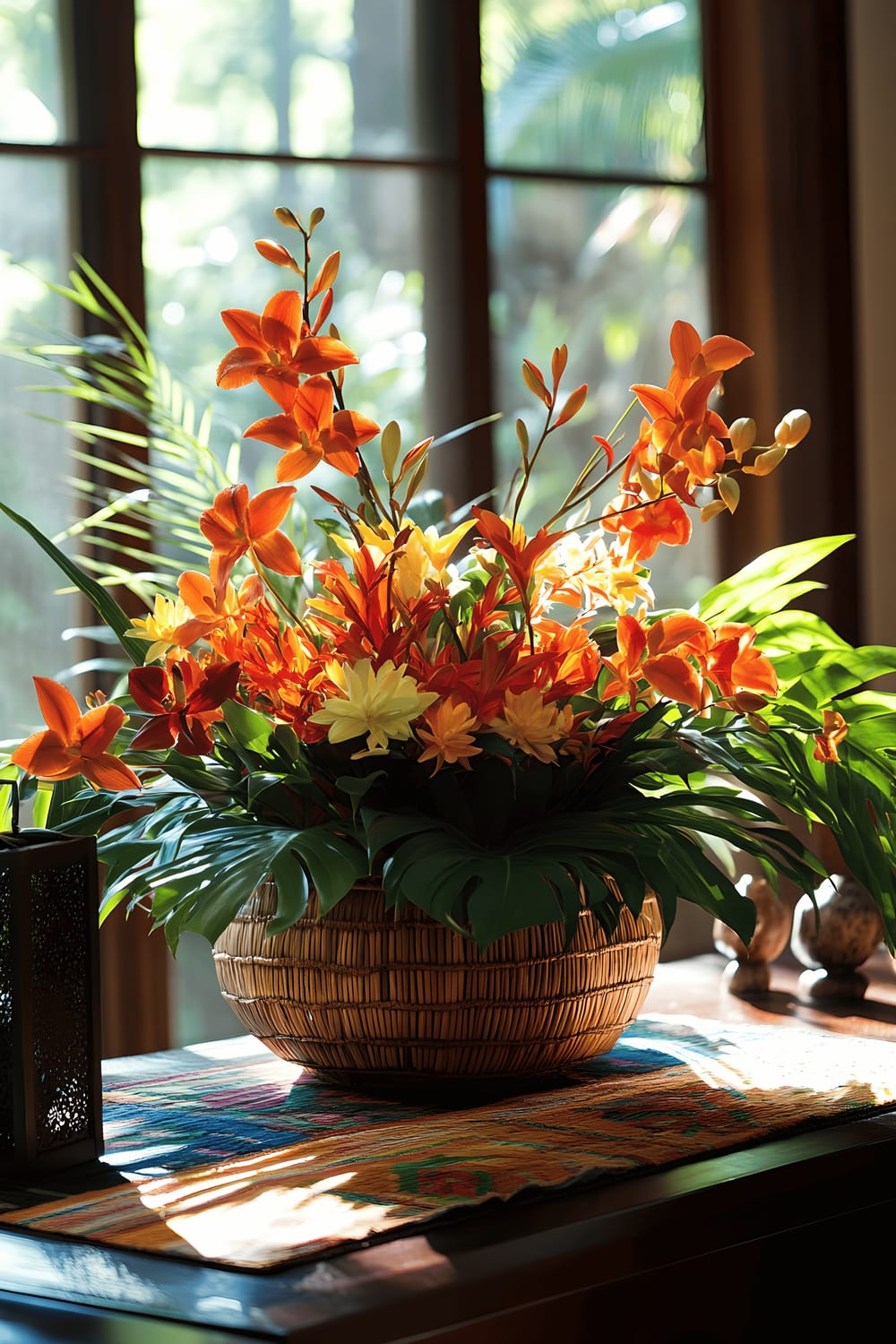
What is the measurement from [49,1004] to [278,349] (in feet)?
1.17

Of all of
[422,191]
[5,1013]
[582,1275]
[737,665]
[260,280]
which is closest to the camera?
[582,1275]

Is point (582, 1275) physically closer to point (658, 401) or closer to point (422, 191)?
point (658, 401)

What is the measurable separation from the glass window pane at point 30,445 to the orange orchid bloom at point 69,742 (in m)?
1.14

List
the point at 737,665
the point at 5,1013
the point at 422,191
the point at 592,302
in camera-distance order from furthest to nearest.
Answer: the point at 592,302 → the point at 422,191 → the point at 737,665 → the point at 5,1013

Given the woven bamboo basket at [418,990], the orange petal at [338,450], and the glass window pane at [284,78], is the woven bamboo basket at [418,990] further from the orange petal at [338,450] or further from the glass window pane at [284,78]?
the glass window pane at [284,78]

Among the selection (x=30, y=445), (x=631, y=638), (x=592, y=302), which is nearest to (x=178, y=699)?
(x=631, y=638)

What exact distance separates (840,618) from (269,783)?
167 centimetres

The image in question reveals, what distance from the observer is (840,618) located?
2379mm

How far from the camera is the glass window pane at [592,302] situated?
88.7 inches

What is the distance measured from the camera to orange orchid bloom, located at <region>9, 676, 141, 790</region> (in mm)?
817

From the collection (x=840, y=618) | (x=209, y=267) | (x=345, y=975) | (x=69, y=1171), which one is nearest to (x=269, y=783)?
(x=345, y=975)

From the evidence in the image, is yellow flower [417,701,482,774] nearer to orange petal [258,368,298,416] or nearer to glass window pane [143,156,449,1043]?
orange petal [258,368,298,416]

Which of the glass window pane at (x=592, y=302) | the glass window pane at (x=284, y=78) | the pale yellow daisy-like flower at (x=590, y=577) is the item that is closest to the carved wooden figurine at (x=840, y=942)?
the pale yellow daisy-like flower at (x=590, y=577)

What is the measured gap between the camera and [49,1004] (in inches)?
31.3
